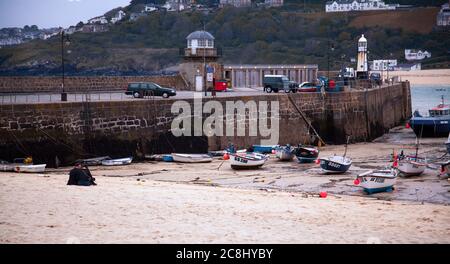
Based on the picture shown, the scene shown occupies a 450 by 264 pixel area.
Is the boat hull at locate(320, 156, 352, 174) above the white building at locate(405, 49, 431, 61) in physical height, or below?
below

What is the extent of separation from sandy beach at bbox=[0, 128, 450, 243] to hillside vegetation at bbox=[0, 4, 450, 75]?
257 ft

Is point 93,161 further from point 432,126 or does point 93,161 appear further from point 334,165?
point 432,126

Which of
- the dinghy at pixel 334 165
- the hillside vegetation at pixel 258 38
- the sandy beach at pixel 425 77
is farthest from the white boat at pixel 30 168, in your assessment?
the sandy beach at pixel 425 77

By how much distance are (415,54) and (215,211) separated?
11119 centimetres

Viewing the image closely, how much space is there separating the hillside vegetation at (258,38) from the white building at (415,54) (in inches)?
64.7

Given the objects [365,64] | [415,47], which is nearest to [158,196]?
[365,64]

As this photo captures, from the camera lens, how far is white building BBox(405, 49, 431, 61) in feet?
391

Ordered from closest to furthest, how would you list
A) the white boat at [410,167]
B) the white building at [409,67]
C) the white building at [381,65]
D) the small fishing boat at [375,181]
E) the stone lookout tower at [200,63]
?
the small fishing boat at [375,181] < the white boat at [410,167] < the stone lookout tower at [200,63] < the white building at [381,65] < the white building at [409,67]

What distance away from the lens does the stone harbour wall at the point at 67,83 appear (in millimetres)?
33156

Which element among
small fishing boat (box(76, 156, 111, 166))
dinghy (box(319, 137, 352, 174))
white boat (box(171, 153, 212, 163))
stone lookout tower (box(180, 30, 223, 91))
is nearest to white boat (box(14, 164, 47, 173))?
small fishing boat (box(76, 156, 111, 166))

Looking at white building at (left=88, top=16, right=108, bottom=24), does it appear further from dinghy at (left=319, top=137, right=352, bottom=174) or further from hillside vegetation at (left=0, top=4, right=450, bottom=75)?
dinghy at (left=319, top=137, right=352, bottom=174)

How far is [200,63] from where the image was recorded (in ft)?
132

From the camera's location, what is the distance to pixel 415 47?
126m

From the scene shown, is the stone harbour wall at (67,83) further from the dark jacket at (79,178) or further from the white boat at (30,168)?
the dark jacket at (79,178)
